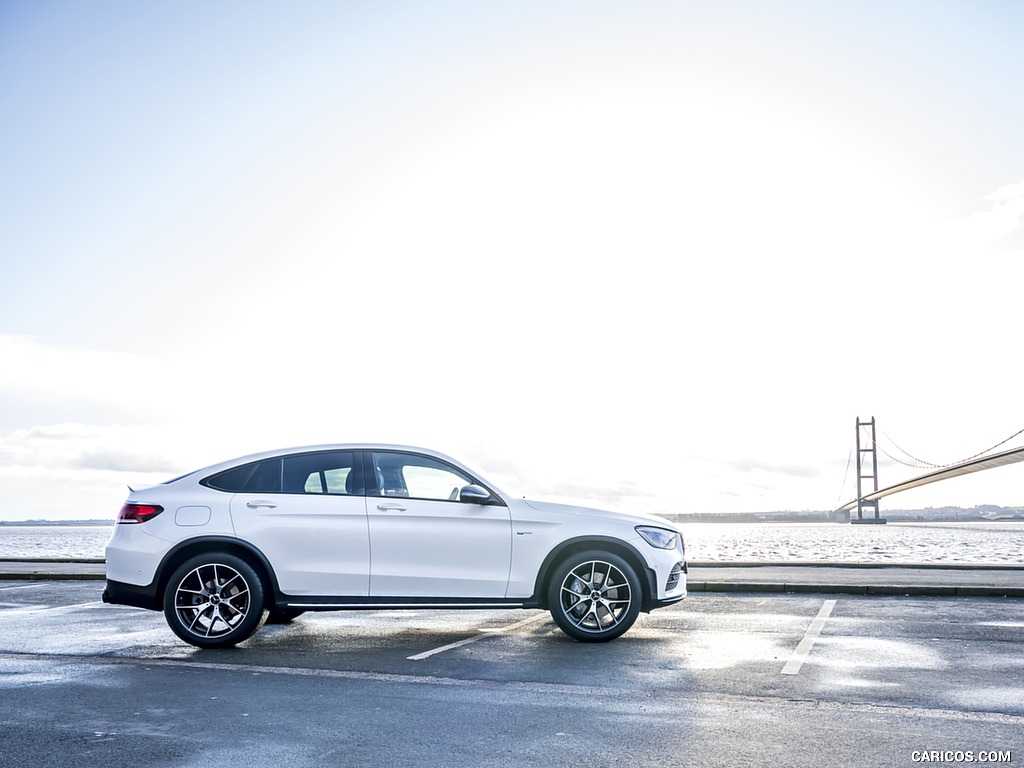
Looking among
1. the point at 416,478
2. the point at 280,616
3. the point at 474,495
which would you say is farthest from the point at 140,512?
the point at 474,495

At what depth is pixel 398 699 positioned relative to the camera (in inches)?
233

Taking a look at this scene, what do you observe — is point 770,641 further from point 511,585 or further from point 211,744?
point 211,744

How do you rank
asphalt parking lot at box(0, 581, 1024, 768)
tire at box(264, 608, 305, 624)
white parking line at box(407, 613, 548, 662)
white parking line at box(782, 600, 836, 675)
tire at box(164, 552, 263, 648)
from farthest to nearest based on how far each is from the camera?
tire at box(264, 608, 305, 624) → tire at box(164, 552, 263, 648) → white parking line at box(407, 613, 548, 662) → white parking line at box(782, 600, 836, 675) → asphalt parking lot at box(0, 581, 1024, 768)

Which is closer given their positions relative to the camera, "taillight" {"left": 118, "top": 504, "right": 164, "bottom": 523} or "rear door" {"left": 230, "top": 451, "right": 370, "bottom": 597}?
"rear door" {"left": 230, "top": 451, "right": 370, "bottom": 597}

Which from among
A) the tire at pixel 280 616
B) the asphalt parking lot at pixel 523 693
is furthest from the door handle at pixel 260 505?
the tire at pixel 280 616

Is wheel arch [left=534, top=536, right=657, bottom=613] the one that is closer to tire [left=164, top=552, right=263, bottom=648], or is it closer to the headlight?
the headlight

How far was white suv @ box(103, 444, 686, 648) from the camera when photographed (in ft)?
26.6

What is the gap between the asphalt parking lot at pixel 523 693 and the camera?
4.68 metres

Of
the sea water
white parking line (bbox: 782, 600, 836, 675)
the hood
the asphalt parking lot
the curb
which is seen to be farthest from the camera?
the sea water

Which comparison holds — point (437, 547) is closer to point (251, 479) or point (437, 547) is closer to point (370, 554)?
point (370, 554)

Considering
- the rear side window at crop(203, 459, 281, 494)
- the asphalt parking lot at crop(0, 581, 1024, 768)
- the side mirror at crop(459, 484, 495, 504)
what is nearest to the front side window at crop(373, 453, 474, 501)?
the side mirror at crop(459, 484, 495, 504)

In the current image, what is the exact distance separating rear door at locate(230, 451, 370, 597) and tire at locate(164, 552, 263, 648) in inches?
9.5

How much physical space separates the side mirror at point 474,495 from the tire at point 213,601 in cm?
177

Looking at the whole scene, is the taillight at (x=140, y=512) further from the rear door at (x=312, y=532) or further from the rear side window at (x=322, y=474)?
the rear side window at (x=322, y=474)
